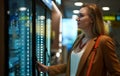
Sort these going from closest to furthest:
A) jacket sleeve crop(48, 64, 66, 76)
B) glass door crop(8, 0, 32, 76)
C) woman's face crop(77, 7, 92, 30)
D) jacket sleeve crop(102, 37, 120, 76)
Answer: jacket sleeve crop(102, 37, 120, 76) < woman's face crop(77, 7, 92, 30) < jacket sleeve crop(48, 64, 66, 76) < glass door crop(8, 0, 32, 76)

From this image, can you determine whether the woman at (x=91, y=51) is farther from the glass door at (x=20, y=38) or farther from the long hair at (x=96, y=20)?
the glass door at (x=20, y=38)

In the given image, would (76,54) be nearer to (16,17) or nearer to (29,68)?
(16,17)

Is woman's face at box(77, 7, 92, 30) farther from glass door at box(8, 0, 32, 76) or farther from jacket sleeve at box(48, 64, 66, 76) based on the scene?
glass door at box(8, 0, 32, 76)

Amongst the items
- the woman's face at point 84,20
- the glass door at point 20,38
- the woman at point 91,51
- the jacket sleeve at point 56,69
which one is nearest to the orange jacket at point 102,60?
the woman at point 91,51

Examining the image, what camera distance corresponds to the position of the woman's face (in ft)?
7.73

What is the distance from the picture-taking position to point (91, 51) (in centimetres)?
232

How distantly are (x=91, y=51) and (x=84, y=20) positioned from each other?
0.84ft

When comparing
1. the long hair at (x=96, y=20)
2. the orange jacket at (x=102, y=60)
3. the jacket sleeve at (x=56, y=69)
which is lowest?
the jacket sleeve at (x=56, y=69)

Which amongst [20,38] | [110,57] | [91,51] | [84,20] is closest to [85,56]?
[91,51]

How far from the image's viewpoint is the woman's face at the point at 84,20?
2.36m

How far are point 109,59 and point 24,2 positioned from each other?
154cm

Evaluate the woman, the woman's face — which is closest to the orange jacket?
the woman

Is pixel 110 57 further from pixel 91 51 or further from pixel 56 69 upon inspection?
pixel 56 69

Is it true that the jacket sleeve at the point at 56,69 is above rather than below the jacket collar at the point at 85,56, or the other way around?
below
